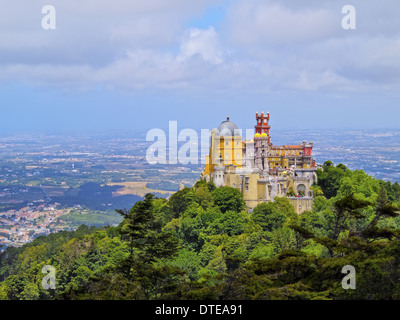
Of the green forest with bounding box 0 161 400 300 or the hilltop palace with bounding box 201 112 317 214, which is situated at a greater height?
the hilltop palace with bounding box 201 112 317 214

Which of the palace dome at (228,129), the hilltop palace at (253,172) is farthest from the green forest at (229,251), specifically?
the palace dome at (228,129)

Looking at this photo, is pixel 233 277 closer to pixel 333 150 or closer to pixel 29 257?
pixel 29 257

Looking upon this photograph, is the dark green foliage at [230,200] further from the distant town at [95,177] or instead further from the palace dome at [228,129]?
the distant town at [95,177]

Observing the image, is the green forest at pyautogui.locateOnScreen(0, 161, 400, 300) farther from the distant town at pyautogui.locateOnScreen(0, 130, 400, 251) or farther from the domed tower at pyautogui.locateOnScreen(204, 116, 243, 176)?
the distant town at pyautogui.locateOnScreen(0, 130, 400, 251)

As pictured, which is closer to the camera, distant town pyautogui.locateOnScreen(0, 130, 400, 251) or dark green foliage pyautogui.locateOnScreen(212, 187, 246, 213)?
dark green foliage pyautogui.locateOnScreen(212, 187, 246, 213)

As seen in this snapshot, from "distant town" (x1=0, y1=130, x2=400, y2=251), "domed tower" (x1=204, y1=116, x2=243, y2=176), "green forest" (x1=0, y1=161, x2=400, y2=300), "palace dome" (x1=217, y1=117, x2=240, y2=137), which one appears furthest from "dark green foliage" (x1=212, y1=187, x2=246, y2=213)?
"distant town" (x1=0, y1=130, x2=400, y2=251)
